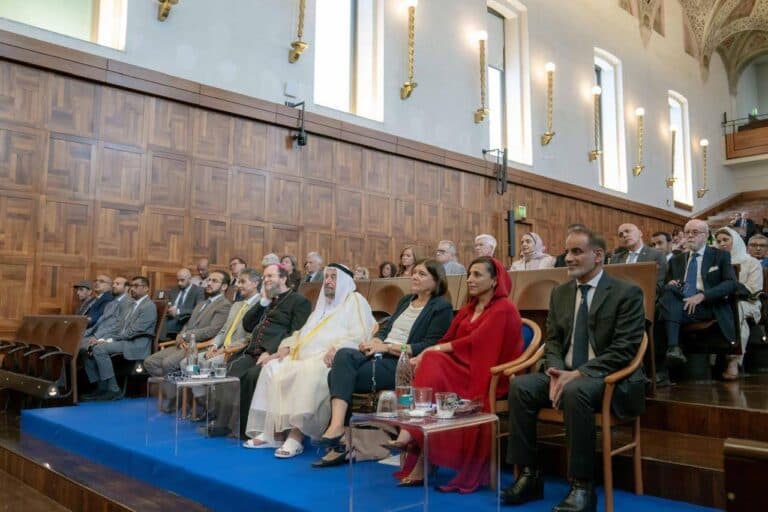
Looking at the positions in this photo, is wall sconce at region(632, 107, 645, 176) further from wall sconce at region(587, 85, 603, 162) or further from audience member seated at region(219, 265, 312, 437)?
audience member seated at region(219, 265, 312, 437)

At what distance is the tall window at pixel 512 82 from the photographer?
995cm

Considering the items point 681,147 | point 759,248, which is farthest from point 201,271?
point 681,147

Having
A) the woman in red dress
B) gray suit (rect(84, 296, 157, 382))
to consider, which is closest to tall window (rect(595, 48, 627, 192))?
gray suit (rect(84, 296, 157, 382))

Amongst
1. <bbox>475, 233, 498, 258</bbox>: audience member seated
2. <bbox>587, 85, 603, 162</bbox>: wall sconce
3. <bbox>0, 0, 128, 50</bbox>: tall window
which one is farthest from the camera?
<bbox>587, 85, 603, 162</bbox>: wall sconce

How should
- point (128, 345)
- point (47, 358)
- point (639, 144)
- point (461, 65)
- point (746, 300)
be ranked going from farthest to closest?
point (639, 144), point (461, 65), point (128, 345), point (47, 358), point (746, 300)

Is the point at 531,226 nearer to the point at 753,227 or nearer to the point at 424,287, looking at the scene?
the point at 753,227

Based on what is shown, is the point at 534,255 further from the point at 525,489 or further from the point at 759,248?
the point at 525,489

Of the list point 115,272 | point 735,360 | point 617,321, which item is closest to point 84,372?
point 115,272

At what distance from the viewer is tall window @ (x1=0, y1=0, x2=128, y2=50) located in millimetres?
5609

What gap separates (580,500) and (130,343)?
4.12m

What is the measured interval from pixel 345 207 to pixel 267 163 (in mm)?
1138

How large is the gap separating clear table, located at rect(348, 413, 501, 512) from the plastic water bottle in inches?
4.5

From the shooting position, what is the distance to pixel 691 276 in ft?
13.3

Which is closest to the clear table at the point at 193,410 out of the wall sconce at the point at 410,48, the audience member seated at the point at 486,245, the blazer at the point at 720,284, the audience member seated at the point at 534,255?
the audience member seated at the point at 486,245
